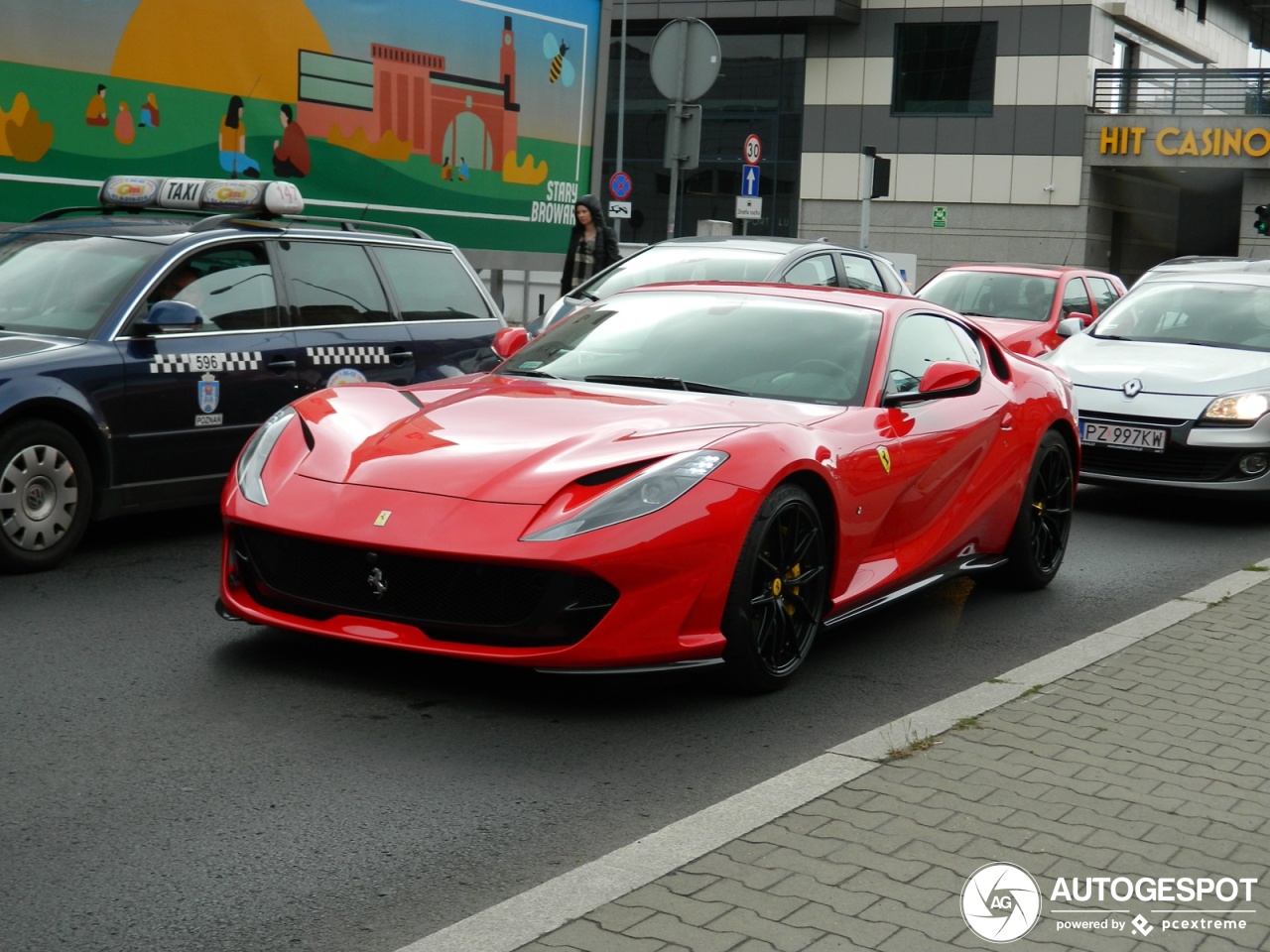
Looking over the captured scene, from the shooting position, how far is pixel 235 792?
4.23 m

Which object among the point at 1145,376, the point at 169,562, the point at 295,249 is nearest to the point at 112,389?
the point at 169,562

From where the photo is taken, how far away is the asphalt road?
3549 millimetres

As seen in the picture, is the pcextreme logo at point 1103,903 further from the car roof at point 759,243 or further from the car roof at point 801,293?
the car roof at point 759,243

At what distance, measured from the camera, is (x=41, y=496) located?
6.94 metres

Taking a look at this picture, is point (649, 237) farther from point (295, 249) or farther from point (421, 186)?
point (295, 249)

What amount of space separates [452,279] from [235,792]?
18.6 feet

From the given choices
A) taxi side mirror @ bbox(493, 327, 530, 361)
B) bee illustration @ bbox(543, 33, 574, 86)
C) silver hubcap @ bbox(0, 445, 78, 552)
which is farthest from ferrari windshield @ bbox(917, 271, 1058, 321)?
silver hubcap @ bbox(0, 445, 78, 552)

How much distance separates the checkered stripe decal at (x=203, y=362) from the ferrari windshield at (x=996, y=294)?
9.35 m

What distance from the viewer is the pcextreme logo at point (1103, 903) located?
138 inches

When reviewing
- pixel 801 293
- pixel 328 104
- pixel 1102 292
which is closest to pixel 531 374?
pixel 801 293

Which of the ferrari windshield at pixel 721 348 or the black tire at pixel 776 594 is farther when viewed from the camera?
the ferrari windshield at pixel 721 348

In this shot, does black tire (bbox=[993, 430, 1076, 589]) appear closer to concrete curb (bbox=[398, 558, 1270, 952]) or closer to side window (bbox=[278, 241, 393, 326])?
concrete curb (bbox=[398, 558, 1270, 952])

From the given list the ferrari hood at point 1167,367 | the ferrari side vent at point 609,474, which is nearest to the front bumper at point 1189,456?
the ferrari hood at point 1167,367

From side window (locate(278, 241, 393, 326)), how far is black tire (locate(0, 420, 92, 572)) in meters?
1.64
